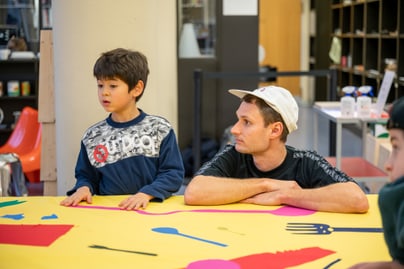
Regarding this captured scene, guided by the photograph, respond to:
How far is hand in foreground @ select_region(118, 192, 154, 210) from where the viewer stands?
2381 mm

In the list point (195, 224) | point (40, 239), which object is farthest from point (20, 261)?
point (195, 224)

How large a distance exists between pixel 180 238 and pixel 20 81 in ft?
19.5

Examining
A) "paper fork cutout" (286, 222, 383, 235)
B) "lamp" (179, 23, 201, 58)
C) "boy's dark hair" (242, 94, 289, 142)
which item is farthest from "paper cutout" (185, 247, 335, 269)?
"lamp" (179, 23, 201, 58)

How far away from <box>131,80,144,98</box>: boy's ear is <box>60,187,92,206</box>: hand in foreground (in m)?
0.48

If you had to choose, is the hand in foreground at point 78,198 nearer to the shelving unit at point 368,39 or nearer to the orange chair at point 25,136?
the orange chair at point 25,136

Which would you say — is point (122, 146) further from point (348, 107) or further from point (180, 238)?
point (348, 107)

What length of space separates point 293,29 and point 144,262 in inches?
466

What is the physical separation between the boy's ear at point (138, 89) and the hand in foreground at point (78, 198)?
0.48 metres

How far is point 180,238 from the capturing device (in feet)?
6.61

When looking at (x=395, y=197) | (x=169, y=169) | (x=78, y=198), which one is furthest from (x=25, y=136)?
(x=395, y=197)

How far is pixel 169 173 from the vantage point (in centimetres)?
269

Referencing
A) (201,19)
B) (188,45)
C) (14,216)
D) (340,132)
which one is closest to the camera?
(14,216)

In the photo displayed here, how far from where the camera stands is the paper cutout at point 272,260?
5.83 feet

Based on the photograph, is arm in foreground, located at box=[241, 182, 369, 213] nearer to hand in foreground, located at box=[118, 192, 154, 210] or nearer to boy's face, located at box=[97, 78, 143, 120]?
hand in foreground, located at box=[118, 192, 154, 210]
